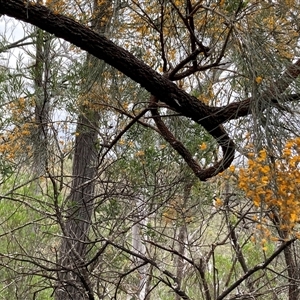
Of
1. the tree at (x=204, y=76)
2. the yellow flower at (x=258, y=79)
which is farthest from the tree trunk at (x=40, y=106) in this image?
the yellow flower at (x=258, y=79)

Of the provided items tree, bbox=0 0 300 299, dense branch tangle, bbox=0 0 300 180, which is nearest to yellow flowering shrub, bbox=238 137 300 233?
tree, bbox=0 0 300 299

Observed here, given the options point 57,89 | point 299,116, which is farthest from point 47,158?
point 299,116

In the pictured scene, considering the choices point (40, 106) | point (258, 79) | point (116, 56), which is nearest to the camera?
point (258, 79)

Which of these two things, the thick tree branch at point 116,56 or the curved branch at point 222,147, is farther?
the curved branch at point 222,147

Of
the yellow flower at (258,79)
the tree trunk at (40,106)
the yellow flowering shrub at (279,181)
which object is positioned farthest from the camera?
the tree trunk at (40,106)

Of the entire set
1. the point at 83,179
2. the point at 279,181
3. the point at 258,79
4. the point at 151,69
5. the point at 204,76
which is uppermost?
the point at 204,76

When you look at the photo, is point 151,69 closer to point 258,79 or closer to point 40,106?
point 258,79

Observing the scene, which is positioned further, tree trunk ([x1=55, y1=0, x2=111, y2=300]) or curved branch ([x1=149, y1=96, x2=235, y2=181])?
tree trunk ([x1=55, y1=0, x2=111, y2=300])

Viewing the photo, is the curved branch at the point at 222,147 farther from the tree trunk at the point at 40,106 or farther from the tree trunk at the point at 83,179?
the tree trunk at the point at 40,106

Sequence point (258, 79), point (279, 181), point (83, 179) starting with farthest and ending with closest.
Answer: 1. point (83, 179)
2. point (258, 79)
3. point (279, 181)

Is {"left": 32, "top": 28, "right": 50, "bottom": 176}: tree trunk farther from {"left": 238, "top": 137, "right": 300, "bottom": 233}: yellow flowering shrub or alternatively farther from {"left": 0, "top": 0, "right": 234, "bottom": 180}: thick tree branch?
{"left": 238, "top": 137, "right": 300, "bottom": 233}: yellow flowering shrub

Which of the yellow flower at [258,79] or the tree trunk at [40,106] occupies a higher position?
the tree trunk at [40,106]

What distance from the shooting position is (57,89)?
3.01 metres

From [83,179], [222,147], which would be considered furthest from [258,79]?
[83,179]
